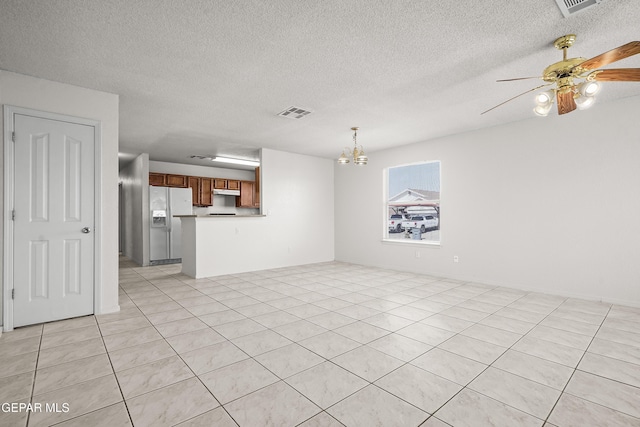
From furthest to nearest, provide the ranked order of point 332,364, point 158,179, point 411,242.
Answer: point 158,179
point 411,242
point 332,364

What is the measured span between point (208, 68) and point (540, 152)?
15.8ft

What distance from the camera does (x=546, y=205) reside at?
14.7ft

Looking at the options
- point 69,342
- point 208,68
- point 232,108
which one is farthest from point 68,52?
point 69,342

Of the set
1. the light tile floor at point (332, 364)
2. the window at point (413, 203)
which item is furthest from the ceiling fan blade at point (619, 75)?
the window at point (413, 203)

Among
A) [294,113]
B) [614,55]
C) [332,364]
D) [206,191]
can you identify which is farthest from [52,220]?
[206,191]

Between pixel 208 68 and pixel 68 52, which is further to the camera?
pixel 208 68

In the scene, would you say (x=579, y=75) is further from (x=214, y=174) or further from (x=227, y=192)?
(x=214, y=174)

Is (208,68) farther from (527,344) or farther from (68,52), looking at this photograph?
(527,344)

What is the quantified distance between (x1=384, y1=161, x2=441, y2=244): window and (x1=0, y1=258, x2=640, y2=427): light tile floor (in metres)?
2.27

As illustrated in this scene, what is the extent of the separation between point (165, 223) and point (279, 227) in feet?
9.97

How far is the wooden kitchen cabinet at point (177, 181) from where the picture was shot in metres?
8.12

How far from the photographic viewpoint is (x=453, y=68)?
9.99ft

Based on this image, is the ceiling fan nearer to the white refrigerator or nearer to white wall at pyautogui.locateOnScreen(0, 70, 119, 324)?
white wall at pyautogui.locateOnScreen(0, 70, 119, 324)

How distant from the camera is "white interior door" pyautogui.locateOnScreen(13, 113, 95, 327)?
10.1 feet
